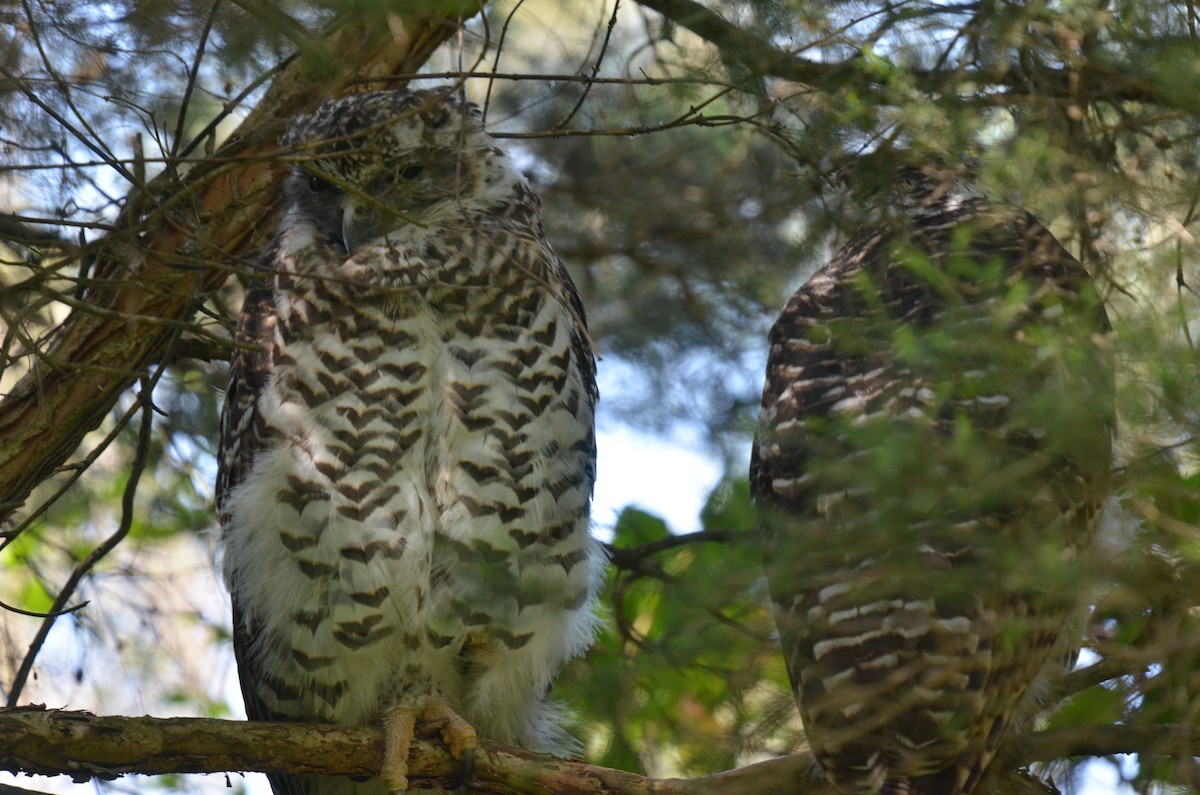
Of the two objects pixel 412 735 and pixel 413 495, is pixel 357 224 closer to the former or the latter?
pixel 413 495

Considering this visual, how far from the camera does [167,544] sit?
5934 mm

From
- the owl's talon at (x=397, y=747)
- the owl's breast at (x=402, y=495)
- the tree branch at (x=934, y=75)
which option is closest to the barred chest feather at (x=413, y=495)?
the owl's breast at (x=402, y=495)

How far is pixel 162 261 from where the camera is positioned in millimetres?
3588

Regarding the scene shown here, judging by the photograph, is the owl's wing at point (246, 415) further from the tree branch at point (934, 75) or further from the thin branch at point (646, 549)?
the tree branch at point (934, 75)

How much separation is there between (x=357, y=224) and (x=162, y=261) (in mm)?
926

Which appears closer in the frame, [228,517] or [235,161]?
[235,161]

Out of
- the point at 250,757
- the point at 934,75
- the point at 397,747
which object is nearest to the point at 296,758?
the point at 250,757

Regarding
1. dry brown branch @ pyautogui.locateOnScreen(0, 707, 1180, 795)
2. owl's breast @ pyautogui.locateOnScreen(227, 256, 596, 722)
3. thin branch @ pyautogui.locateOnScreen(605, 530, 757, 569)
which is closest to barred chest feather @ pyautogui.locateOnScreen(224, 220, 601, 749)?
owl's breast @ pyautogui.locateOnScreen(227, 256, 596, 722)

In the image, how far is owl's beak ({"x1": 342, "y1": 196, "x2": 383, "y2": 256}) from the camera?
4395mm

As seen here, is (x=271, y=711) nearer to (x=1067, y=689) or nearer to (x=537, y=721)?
(x=537, y=721)

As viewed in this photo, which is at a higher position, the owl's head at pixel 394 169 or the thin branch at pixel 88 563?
the owl's head at pixel 394 169

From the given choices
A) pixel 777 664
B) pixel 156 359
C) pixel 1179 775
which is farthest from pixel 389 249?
pixel 1179 775

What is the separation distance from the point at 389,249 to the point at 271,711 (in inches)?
57.7

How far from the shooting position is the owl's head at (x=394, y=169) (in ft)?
14.2
